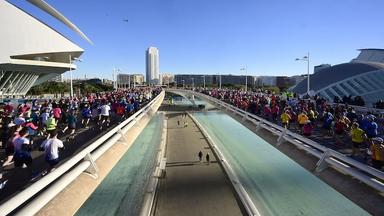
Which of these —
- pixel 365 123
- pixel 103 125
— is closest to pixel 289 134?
pixel 365 123

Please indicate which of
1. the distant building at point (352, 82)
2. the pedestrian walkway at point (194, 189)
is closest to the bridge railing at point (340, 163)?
the pedestrian walkway at point (194, 189)

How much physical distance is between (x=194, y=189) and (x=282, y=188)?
407 cm

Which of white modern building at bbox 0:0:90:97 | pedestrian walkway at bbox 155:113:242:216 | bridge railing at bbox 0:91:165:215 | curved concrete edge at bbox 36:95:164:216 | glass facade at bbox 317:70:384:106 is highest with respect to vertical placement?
white modern building at bbox 0:0:90:97

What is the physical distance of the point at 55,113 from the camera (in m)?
19.6

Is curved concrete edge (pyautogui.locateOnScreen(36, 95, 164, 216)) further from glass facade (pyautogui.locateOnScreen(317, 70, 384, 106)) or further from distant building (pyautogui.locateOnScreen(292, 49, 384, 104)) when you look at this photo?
distant building (pyautogui.locateOnScreen(292, 49, 384, 104))

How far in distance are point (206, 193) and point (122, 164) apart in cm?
934

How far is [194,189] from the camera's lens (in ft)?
54.6

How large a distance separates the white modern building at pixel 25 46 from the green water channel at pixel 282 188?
44.5 metres

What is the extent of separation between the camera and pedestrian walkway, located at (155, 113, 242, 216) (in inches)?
538

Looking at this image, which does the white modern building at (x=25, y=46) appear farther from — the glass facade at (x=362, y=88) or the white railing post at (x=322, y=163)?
the white railing post at (x=322, y=163)

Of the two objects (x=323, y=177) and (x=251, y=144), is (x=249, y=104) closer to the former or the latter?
(x=251, y=144)

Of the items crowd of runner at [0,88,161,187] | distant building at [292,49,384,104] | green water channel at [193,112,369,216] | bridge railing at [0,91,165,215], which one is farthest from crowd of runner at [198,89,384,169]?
distant building at [292,49,384,104]

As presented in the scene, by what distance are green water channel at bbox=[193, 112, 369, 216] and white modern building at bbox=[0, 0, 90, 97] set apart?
44.5 m

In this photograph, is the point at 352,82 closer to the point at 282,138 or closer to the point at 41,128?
the point at 282,138
